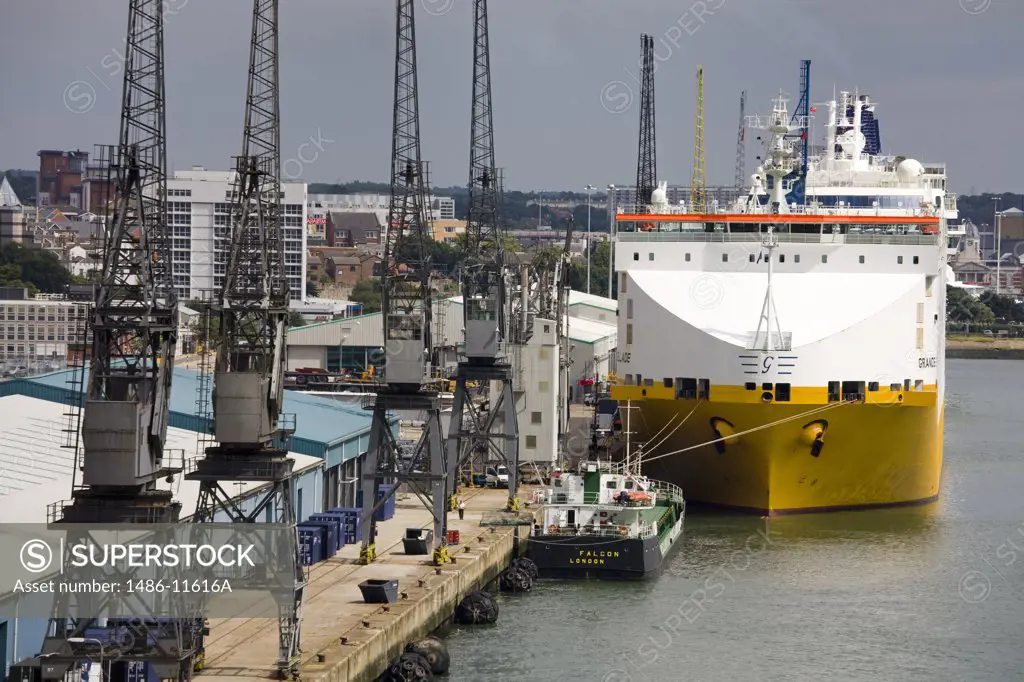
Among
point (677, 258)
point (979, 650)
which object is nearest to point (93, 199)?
point (677, 258)

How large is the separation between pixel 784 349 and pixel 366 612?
18.7 meters

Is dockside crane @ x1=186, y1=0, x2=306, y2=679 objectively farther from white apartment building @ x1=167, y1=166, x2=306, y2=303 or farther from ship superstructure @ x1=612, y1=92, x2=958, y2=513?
white apartment building @ x1=167, y1=166, x2=306, y2=303

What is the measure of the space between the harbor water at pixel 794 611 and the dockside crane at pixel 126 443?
8.77 meters

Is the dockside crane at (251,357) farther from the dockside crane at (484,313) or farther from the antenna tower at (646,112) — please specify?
the antenna tower at (646,112)

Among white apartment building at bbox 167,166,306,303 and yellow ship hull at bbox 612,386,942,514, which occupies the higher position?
white apartment building at bbox 167,166,306,303

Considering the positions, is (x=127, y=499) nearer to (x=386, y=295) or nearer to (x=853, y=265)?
(x=386, y=295)

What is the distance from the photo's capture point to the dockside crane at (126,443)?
2592cm

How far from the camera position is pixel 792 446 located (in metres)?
48.9

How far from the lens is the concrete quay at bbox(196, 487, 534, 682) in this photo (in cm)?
2923

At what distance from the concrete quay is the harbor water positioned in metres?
1.17

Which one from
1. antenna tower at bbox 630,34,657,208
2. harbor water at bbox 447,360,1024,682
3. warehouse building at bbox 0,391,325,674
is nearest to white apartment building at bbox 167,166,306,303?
antenna tower at bbox 630,34,657,208

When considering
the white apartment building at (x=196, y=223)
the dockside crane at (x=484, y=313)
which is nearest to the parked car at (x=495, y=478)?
the dockside crane at (x=484, y=313)

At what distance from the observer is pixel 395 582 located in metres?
34.9

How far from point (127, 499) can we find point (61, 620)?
6.56 ft
